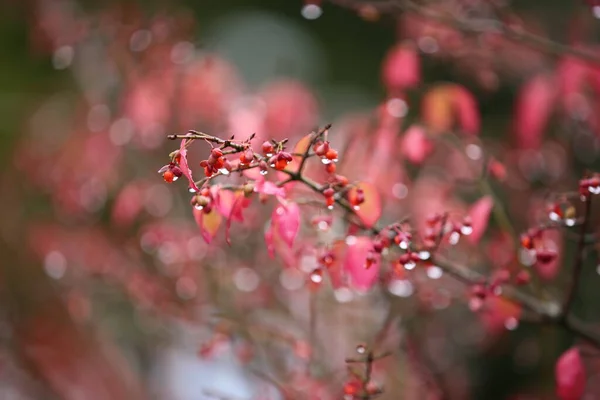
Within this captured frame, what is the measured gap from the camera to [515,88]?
163 inches

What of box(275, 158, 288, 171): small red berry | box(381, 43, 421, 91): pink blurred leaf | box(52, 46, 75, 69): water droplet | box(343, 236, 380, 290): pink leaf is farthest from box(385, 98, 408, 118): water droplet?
box(52, 46, 75, 69): water droplet

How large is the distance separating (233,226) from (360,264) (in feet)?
4.86

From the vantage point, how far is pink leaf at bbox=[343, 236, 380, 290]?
53.8 inches

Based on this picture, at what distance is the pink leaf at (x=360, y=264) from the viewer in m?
1.37

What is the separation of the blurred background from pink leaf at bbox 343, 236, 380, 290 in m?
0.34

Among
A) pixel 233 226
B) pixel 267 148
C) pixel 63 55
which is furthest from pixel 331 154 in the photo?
pixel 63 55

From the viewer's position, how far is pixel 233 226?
279 cm

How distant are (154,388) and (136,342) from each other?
34cm

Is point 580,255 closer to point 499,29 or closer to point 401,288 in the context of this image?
point 401,288

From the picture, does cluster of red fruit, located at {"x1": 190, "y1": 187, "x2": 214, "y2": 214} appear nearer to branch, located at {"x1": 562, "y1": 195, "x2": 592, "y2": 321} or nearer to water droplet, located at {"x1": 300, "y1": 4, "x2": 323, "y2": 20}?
branch, located at {"x1": 562, "y1": 195, "x2": 592, "y2": 321}

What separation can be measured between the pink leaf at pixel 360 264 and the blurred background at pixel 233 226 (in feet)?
1.10

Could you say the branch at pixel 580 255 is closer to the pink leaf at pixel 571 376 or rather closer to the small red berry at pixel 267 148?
the pink leaf at pixel 571 376

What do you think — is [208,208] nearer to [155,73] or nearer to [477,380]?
[155,73]

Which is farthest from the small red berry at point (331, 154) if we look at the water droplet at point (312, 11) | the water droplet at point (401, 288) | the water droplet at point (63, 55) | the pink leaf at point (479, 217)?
the water droplet at point (63, 55)
